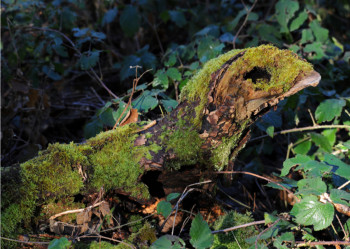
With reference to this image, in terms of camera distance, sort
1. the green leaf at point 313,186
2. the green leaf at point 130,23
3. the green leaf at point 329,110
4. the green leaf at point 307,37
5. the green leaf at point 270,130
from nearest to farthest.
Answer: the green leaf at point 313,186 → the green leaf at point 270,130 → the green leaf at point 329,110 → the green leaf at point 307,37 → the green leaf at point 130,23

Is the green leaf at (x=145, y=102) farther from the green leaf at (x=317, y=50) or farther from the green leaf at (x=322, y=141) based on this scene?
the green leaf at (x=317, y=50)

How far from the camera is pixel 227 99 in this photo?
167 centimetres

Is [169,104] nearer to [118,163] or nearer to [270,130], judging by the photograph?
[118,163]

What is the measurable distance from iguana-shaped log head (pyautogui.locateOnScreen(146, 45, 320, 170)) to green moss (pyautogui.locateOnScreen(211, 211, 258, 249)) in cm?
35

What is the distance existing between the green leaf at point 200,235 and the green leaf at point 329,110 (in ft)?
5.05

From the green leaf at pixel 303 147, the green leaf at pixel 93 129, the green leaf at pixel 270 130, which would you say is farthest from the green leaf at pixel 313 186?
the green leaf at pixel 93 129

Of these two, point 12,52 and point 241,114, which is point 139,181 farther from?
Result: point 12,52

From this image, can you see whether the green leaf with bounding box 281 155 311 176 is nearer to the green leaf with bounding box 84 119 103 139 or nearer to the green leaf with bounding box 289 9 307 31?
the green leaf with bounding box 84 119 103 139

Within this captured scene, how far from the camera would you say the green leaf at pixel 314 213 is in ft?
4.81

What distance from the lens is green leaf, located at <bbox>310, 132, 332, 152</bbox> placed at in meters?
2.56

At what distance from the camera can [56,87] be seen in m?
3.72

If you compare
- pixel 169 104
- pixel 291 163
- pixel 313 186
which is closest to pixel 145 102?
pixel 169 104

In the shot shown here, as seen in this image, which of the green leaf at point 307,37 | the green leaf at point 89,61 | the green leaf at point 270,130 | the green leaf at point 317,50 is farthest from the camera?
the green leaf at point 307,37

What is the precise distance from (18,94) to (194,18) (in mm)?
2563
